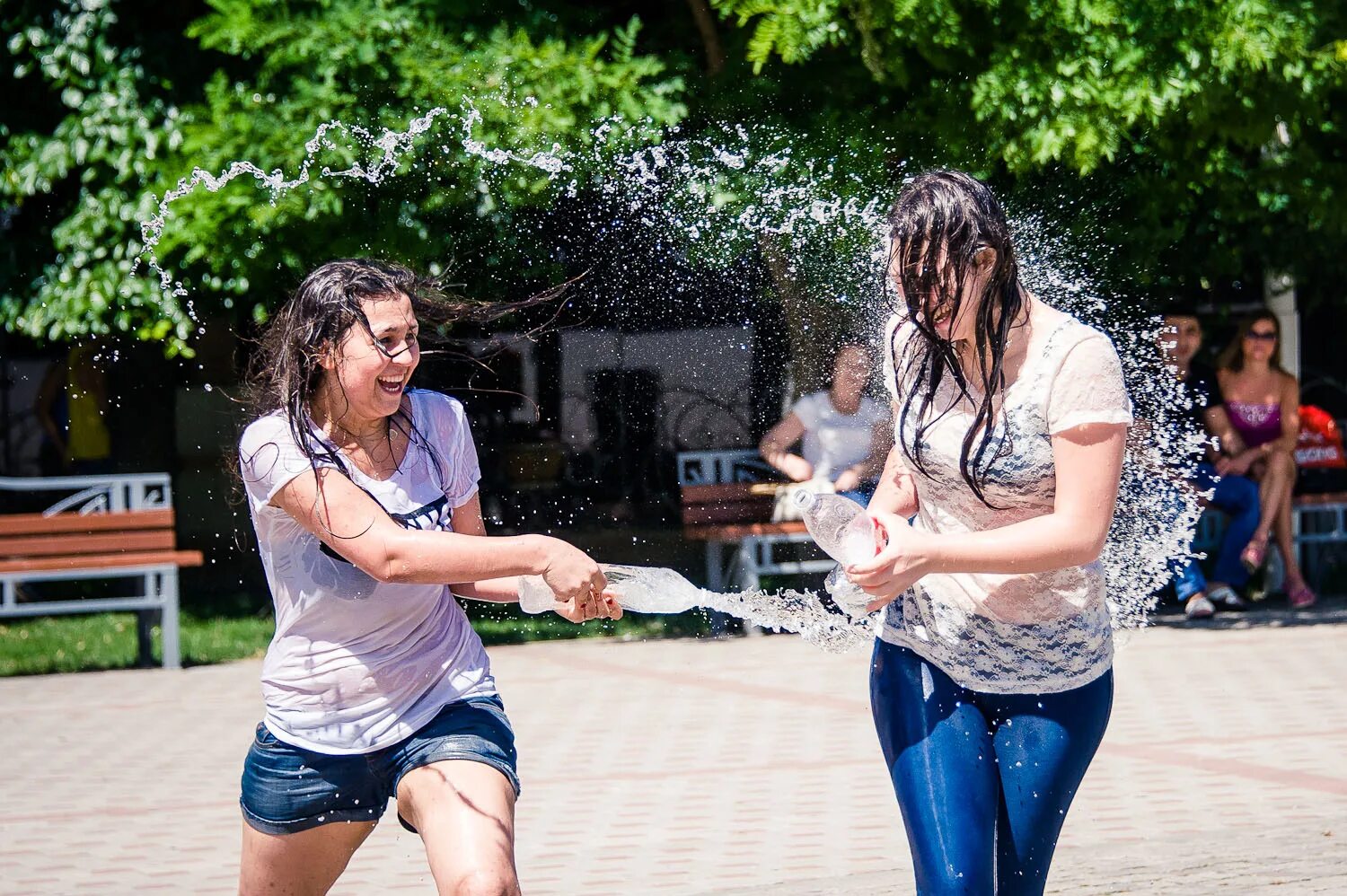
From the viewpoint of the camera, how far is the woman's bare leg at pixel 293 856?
3.04m

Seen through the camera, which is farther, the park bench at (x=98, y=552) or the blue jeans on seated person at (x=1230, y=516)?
the blue jeans on seated person at (x=1230, y=516)

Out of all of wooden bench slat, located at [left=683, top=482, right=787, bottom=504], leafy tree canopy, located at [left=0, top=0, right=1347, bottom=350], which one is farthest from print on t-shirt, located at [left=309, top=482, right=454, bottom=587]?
wooden bench slat, located at [left=683, top=482, right=787, bottom=504]

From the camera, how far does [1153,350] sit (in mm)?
9469

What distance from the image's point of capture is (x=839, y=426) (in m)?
8.45

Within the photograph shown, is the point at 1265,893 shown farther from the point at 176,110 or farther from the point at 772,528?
the point at 176,110

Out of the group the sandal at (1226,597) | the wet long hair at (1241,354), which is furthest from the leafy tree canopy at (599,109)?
the sandal at (1226,597)

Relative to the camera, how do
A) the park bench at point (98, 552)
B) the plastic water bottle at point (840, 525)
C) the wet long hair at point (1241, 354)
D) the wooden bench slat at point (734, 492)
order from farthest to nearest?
1. the wet long hair at point (1241, 354)
2. the wooden bench slat at point (734, 492)
3. the park bench at point (98, 552)
4. the plastic water bottle at point (840, 525)

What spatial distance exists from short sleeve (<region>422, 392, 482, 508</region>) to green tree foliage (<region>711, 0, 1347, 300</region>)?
19.3 feet

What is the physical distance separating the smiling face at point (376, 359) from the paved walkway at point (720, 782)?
237cm

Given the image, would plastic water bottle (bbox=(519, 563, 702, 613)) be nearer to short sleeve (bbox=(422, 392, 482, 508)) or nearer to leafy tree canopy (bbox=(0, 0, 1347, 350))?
short sleeve (bbox=(422, 392, 482, 508))

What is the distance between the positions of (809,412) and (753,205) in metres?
1.16

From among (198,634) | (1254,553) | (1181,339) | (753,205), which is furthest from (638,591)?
(198,634)

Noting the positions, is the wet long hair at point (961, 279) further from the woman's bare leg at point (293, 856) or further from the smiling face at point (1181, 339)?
the smiling face at point (1181, 339)

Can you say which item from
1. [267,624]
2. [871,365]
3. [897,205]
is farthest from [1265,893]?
[267,624]
